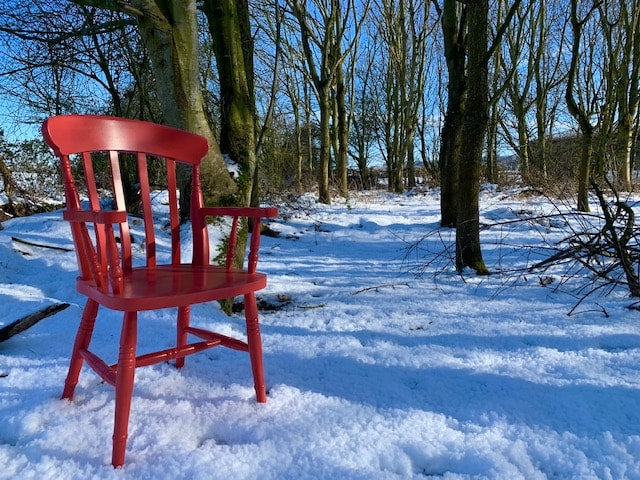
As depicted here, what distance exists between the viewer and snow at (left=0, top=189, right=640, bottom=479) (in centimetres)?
114

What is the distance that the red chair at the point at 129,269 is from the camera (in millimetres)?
1172

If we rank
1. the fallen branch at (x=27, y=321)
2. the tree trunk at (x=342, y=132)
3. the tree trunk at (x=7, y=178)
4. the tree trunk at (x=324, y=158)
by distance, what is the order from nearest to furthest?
the fallen branch at (x=27, y=321) < the tree trunk at (x=7, y=178) < the tree trunk at (x=324, y=158) < the tree trunk at (x=342, y=132)

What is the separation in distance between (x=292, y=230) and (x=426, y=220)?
2.58 m

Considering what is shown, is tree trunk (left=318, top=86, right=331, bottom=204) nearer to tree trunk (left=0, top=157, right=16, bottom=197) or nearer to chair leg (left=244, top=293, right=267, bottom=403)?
tree trunk (left=0, top=157, right=16, bottom=197)

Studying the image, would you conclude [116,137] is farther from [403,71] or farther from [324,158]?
[403,71]

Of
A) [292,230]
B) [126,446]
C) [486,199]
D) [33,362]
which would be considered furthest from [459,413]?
[486,199]

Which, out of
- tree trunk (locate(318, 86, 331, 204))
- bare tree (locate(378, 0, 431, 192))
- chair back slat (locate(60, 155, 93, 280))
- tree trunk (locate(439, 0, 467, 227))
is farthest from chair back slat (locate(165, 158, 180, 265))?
bare tree (locate(378, 0, 431, 192))

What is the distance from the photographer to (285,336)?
221 cm

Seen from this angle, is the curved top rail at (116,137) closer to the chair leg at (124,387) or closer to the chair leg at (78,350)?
the chair leg at (78,350)

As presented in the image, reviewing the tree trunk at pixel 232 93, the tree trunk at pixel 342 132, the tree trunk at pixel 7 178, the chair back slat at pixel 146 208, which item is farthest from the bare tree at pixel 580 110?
the tree trunk at pixel 7 178

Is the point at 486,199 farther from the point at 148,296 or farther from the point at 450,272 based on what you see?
the point at 148,296

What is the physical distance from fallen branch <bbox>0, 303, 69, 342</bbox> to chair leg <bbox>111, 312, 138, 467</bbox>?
1.15 m


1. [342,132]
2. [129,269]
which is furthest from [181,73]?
[342,132]

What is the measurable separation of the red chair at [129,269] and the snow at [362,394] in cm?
15
